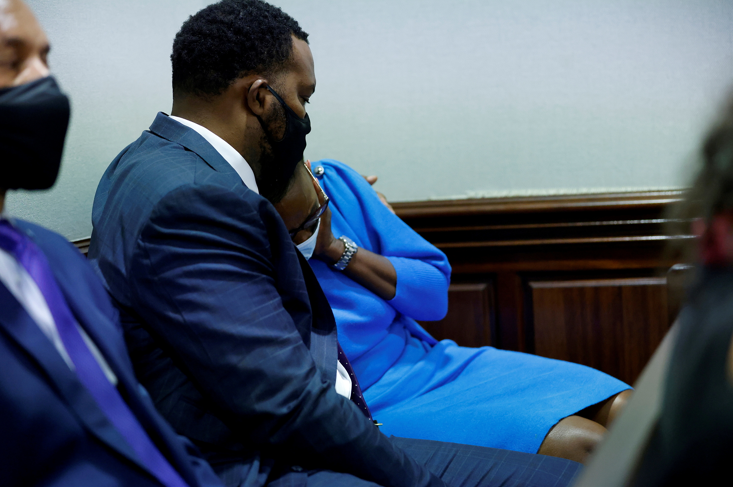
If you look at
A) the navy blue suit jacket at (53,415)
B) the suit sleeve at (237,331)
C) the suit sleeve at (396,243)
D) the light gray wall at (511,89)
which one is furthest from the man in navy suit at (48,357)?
the light gray wall at (511,89)

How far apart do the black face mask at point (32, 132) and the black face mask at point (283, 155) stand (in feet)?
1.74

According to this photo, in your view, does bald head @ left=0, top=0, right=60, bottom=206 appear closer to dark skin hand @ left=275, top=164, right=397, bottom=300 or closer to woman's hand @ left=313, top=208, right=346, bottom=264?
dark skin hand @ left=275, top=164, right=397, bottom=300

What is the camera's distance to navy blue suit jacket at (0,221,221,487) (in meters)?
0.56

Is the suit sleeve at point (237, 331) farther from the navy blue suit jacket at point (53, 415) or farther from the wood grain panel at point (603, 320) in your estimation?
the wood grain panel at point (603, 320)

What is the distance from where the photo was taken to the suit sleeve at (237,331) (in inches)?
31.6

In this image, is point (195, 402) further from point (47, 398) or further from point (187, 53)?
point (187, 53)

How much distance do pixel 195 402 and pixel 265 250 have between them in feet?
0.79

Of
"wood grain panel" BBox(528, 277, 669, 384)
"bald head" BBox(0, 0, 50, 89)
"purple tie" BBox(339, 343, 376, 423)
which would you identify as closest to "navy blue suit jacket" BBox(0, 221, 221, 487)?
"bald head" BBox(0, 0, 50, 89)

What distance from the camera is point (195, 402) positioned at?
860mm

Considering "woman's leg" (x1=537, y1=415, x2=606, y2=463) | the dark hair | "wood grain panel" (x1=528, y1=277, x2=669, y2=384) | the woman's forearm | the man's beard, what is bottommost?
"wood grain panel" (x1=528, y1=277, x2=669, y2=384)

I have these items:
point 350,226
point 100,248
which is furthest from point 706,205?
point 350,226

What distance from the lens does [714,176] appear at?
377 mm

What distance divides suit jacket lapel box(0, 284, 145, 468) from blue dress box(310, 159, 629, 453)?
79 cm

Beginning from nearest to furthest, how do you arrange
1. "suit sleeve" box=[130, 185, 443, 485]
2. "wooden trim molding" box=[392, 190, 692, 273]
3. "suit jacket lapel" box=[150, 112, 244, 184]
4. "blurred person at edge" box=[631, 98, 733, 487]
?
"blurred person at edge" box=[631, 98, 733, 487]
"suit sleeve" box=[130, 185, 443, 485]
"suit jacket lapel" box=[150, 112, 244, 184]
"wooden trim molding" box=[392, 190, 692, 273]
